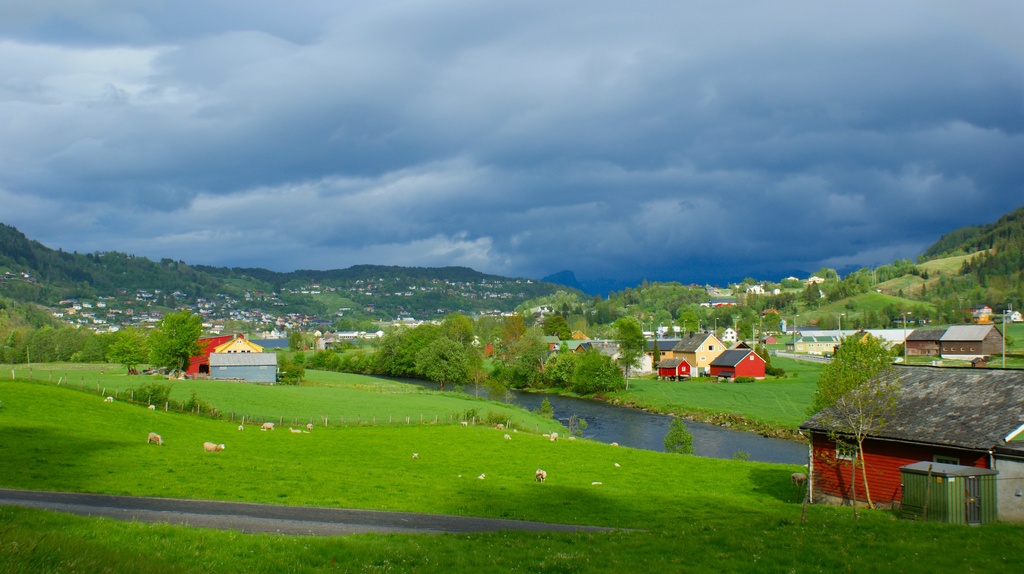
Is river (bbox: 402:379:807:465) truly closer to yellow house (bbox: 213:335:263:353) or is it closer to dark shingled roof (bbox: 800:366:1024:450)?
dark shingled roof (bbox: 800:366:1024:450)

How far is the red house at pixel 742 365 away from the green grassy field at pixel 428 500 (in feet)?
211

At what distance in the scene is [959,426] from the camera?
25719mm

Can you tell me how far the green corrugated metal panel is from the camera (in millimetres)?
20250

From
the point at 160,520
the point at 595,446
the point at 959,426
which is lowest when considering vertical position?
the point at 595,446

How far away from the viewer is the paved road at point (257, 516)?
729 inches

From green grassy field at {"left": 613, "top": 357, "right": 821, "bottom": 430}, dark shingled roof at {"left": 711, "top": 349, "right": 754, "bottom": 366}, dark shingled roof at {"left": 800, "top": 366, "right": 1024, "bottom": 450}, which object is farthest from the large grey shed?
dark shingled roof at {"left": 800, "top": 366, "right": 1024, "bottom": 450}

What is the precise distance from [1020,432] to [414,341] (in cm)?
11281

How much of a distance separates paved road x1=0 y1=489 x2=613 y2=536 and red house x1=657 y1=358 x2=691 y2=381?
93.3 metres

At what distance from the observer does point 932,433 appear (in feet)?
85.5

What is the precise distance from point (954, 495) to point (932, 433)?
648cm

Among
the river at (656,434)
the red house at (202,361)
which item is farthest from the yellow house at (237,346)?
the river at (656,434)

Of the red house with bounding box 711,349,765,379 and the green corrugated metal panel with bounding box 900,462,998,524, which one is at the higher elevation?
the green corrugated metal panel with bounding box 900,462,998,524

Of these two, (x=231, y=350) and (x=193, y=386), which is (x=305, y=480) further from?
(x=231, y=350)

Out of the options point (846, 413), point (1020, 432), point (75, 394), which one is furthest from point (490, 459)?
point (75, 394)
